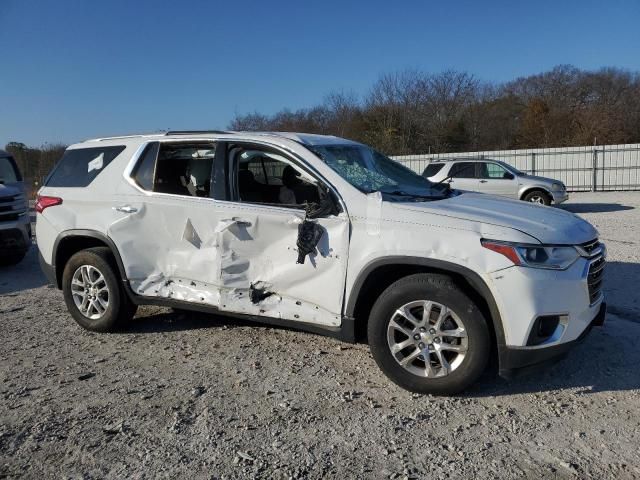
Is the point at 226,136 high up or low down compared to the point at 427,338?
up

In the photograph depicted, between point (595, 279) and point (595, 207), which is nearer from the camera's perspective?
point (595, 279)

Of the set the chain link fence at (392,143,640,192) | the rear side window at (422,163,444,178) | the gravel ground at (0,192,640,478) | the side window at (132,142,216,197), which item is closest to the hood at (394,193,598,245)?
the gravel ground at (0,192,640,478)

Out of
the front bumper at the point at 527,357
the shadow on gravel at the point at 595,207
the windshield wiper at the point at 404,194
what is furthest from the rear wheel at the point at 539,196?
the front bumper at the point at 527,357

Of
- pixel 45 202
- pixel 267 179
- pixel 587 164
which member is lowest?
pixel 45 202

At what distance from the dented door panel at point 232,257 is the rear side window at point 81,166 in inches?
24.7

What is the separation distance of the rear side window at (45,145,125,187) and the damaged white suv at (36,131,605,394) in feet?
0.06

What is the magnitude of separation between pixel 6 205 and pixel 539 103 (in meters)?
41.8

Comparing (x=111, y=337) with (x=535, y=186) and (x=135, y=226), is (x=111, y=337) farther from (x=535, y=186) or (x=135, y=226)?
(x=535, y=186)

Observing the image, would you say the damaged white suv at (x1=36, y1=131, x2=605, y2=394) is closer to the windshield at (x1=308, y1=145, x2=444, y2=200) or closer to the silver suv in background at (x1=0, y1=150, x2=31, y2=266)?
the windshield at (x1=308, y1=145, x2=444, y2=200)

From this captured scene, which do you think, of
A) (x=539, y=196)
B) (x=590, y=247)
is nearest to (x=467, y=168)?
(x=539, y=196)

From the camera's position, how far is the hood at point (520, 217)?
3650mm

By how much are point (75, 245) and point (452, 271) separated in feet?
12.3

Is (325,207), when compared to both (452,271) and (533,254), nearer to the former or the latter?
(452,271)

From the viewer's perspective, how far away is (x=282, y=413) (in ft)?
12.0
